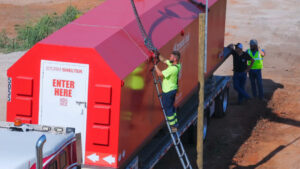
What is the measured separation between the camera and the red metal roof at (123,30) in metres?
10.5

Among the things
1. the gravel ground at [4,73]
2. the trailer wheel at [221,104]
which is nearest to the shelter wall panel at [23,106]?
the gravel ground at [4,73]

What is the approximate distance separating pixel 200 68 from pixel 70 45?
276 cm

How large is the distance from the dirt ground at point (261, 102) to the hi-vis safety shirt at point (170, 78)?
297 cm

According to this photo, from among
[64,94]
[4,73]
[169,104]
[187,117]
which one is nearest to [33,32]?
[4,73]

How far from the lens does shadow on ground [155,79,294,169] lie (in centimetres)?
1478

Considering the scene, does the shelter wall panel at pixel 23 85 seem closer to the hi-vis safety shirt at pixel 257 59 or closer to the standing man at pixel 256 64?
the standing man at pixel 256 64

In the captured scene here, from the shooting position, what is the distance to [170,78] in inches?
473

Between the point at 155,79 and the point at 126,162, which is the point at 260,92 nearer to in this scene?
the point at 155,79

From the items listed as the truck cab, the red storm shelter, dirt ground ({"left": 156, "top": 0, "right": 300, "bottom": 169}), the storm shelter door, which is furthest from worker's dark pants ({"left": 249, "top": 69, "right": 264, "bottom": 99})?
the truck cab

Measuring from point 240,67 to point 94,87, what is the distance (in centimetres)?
969

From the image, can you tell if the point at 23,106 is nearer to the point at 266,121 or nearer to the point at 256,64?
the point at 266,121

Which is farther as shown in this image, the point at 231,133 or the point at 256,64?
the point at 256,64

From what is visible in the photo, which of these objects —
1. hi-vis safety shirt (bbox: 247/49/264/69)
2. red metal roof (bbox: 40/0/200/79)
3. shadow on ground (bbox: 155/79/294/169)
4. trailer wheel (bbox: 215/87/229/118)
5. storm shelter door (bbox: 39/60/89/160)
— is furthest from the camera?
hi-vis safety shirt (bbox: 247/49/264/69)

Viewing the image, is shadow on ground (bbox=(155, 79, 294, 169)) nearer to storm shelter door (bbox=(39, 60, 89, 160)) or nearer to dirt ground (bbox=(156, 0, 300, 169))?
dirt ground (bbox=(156, 0, 300, 169))
